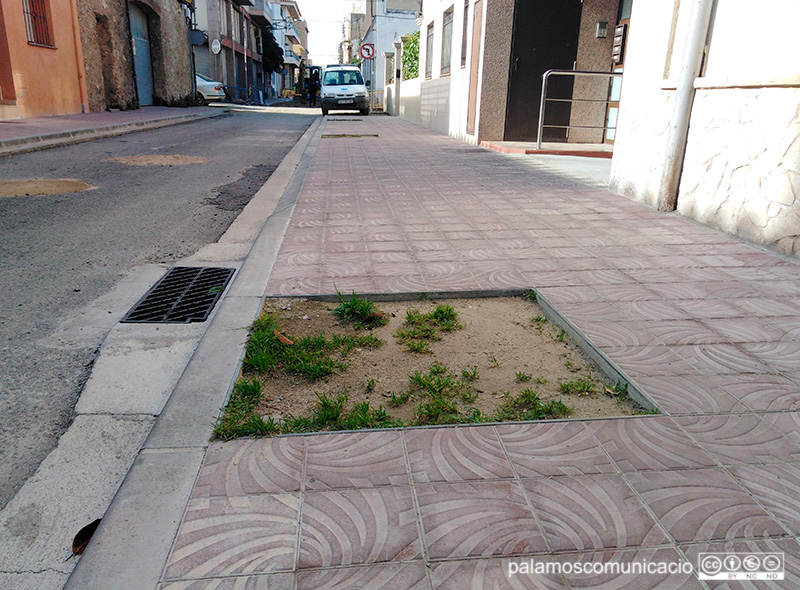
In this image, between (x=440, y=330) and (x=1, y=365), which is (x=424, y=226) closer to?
(x=440, y=330)

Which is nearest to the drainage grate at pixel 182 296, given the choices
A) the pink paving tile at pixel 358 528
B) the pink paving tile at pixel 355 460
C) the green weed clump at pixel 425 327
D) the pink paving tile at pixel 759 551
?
the green weed clump at pixel 425 327

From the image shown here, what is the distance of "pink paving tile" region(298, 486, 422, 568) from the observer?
1.61 m

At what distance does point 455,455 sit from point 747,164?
3.98 metres

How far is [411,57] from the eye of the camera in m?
23.5

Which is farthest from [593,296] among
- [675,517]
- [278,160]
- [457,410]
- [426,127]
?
[426,127]

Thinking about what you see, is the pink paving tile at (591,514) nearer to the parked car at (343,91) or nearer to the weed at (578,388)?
the weed at (578,388)

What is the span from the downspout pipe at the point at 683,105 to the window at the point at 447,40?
1131cm

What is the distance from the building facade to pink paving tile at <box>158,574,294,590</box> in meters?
16.0

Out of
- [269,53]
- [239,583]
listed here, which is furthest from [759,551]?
[269,53]

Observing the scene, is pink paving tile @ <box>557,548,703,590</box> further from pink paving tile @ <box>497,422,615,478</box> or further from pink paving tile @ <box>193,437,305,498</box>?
pink paving tile @ <box>193,437,305,498</box>

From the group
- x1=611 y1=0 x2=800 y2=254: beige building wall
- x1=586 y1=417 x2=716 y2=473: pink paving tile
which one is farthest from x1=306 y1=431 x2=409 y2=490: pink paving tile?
x1=611 y1=0 x2=800 y2=254: beige building wall

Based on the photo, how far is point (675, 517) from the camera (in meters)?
1.75

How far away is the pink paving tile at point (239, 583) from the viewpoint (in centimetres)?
151

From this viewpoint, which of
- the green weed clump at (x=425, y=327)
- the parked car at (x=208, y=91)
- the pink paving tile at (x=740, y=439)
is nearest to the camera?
the pink paving tile at (x=740, y=439)
